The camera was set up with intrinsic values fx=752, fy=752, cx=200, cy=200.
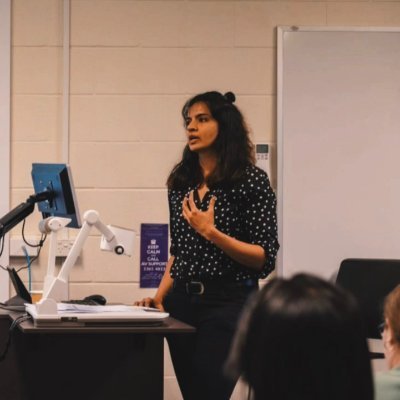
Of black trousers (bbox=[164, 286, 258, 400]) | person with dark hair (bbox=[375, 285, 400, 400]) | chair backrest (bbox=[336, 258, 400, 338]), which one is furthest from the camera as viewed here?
chair backrest (bbox=[336, 258, 400, 338])

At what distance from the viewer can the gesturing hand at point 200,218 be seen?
227 centimetres

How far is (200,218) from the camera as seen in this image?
7.50ft

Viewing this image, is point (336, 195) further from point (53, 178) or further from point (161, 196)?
point (53, 178)

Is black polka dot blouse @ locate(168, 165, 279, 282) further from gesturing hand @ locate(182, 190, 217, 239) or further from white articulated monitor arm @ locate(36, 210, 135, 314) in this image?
white articulated monitor arm @ locate(36, 210, 135, 314)

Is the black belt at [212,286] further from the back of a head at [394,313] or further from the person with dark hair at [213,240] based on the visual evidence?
the back of a head at [394,313]

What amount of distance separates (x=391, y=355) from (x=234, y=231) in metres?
1.14

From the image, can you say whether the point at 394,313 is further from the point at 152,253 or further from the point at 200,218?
the point at 152,253

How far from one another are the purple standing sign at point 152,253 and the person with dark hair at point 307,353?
8.91 ft

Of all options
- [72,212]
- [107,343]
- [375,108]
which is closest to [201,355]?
[107,343]

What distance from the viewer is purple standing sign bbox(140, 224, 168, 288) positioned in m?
3.46

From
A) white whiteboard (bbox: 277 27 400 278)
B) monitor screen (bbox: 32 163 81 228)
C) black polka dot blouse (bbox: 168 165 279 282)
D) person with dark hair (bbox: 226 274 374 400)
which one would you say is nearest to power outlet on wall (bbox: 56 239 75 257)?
monitor screen (bbox: 32 163 81 228)

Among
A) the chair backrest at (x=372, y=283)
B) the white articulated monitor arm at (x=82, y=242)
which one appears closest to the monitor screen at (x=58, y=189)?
the white articulated monitor arm at (x=82, y=242)

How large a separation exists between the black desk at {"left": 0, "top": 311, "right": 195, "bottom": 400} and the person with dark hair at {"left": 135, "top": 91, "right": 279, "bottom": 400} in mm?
185

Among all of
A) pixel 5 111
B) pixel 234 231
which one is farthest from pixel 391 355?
pixel 5 111
